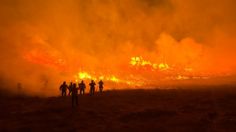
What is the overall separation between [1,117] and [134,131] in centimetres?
1755

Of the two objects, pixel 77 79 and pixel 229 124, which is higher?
pixel 77 79

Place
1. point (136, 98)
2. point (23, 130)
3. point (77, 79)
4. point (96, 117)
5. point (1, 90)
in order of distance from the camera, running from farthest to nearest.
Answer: point (1, 90) → point (77, 79) → point (136, 98) → point (96, 117) → point (23, 130)

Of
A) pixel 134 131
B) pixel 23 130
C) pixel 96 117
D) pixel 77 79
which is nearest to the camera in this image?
pixel 134 131

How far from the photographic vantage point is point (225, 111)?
3200 centimetres

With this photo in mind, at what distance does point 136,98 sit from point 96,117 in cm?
1310

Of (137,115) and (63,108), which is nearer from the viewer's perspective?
(137,115)

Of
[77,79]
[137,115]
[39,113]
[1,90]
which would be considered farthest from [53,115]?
[1,90]

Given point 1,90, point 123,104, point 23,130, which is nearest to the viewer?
point 23,130

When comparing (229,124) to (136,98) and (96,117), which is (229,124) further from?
(136,98)

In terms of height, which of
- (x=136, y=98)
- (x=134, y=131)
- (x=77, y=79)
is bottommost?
(x=134, y=131)

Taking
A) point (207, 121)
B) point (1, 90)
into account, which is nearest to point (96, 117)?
point (207, 121)

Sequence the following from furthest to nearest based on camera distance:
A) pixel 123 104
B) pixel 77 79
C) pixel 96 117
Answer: pixel 77 79 < pixel 123 104 < pixel 96 117

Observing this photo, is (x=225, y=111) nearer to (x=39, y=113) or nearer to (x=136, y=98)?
(x=136, y=98)

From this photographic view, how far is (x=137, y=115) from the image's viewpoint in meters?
30.9
